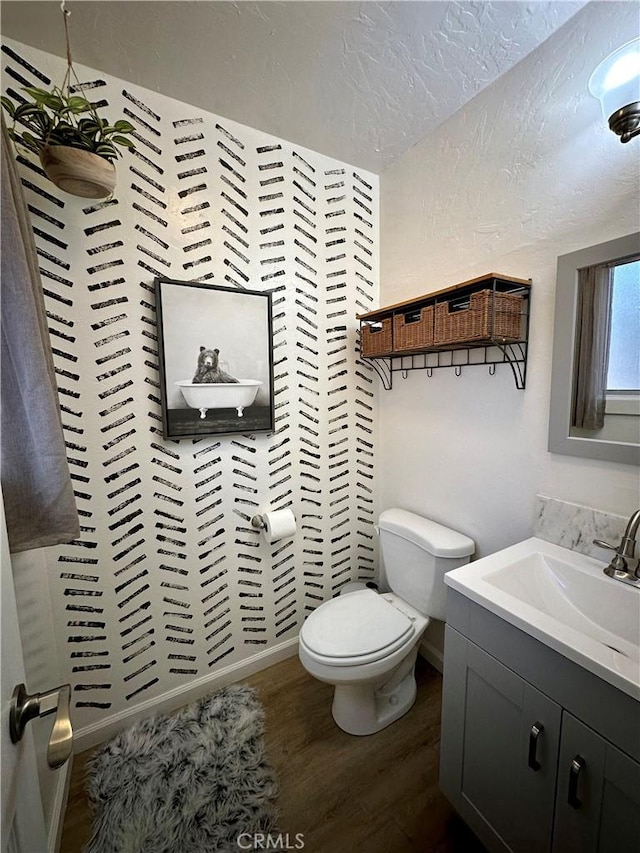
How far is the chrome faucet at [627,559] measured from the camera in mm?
988

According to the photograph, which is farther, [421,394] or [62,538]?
[421,394]

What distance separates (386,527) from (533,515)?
62 centimetres

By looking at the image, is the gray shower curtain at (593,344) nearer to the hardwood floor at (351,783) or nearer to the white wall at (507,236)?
the white wall at (507,236)

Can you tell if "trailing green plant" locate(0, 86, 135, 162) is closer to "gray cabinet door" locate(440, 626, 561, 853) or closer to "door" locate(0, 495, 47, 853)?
"door" locate(0, 495, 47, 853)

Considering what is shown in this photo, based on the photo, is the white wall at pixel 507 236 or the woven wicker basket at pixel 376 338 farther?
the woven wicker basket at pixel 376 338

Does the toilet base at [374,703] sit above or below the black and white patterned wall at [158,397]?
below

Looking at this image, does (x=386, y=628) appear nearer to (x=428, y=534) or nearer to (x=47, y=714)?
(x=428, y=534)

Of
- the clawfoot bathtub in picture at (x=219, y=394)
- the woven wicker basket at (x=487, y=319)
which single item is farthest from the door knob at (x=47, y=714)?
the woven wicker basket at (x=487, y=319)

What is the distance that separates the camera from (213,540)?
1619mm

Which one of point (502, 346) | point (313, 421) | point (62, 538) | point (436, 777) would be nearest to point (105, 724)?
point (62, 538)

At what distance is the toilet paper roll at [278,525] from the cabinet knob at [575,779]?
1.14 metres

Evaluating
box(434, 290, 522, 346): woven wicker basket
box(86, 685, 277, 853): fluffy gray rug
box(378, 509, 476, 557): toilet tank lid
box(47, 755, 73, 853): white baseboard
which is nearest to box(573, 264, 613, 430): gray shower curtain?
box(434, 290, 522, 346): woven wicker basket

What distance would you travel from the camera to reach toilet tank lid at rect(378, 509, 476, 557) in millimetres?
1488

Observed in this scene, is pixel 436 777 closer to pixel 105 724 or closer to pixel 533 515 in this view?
pixel 533 515
